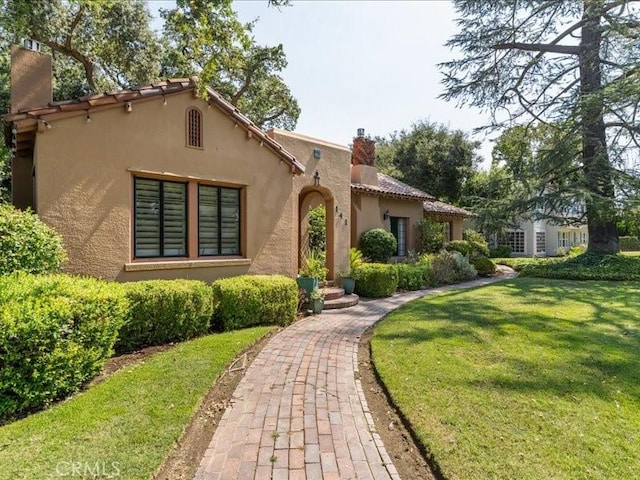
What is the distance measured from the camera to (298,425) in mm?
4645

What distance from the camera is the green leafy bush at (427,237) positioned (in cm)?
2158

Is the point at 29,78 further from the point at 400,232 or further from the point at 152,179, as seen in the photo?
the point at 400,232

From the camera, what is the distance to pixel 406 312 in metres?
10.7

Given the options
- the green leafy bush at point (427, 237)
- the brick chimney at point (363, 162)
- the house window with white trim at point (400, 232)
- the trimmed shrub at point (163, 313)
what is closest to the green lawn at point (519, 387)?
the trimmed shrub at point (163, 313)

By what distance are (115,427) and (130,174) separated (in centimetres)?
623

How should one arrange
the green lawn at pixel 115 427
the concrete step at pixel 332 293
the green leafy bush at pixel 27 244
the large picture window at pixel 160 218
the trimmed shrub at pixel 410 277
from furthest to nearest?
1. the trimmed shrub at pixel 410 277
2. the concrete step at pixel 332 293
3. the large picture window at pixel 160 218
4. the green leafy bush at pixel 27 244
5. the green lawn at pixel 115 427

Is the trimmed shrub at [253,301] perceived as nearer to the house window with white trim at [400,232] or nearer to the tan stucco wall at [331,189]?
the tan stucco wall at [331,189]

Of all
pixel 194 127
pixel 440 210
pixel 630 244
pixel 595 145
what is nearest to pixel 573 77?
pixel 595 145

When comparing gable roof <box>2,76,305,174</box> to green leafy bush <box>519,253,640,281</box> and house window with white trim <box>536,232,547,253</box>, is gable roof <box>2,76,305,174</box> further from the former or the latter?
house window with white trim <box>536,232,547,253</box>

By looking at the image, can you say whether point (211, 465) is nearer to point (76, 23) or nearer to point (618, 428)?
point (618, 428)

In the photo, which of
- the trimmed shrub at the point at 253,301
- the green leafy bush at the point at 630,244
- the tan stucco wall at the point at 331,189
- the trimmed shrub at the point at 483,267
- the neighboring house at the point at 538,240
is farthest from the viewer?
the green leafy bush at the point at 630,244

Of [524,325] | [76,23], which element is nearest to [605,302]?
[524,325]

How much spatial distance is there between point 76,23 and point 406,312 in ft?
72.7

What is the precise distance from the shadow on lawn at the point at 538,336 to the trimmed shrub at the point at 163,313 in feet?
14.0
